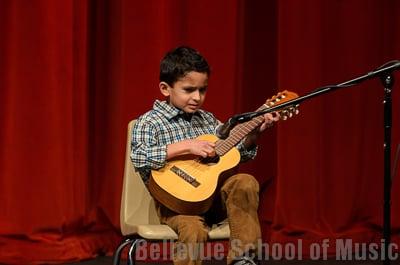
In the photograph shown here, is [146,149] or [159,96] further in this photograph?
[159,96]

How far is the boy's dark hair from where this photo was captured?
233 cm

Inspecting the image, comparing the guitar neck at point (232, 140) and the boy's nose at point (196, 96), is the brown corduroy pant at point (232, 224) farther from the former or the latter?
the boy's nose at point (196, 96)

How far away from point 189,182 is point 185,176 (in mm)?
34

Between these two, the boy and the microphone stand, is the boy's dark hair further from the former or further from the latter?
the microphone stand

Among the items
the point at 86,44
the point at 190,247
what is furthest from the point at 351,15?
the point at 190,247

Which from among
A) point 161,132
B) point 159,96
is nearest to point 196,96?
point 161,132

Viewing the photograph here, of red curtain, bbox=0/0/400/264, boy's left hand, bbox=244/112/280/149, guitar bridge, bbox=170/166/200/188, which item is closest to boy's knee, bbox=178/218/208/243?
guitar bridge, bbox=170/166/200/188

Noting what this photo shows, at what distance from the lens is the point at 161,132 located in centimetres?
235

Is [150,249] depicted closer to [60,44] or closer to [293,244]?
[293,244]

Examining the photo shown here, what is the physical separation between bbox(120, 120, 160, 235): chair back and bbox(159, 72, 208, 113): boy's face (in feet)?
0.67

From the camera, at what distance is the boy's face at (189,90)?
2316mm

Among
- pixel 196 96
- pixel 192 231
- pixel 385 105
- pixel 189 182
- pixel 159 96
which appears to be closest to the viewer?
pixel 385 105

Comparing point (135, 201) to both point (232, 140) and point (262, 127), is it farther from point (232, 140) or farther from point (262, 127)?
point (262, 127)

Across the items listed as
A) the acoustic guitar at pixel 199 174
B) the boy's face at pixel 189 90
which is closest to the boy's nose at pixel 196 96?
the boy's face at pixel 189 90
